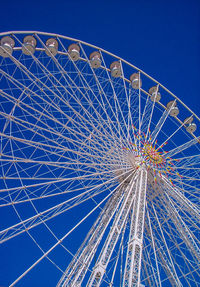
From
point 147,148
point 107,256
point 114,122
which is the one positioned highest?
point 114,122

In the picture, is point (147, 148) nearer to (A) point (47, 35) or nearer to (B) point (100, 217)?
(B) point (100, 217)

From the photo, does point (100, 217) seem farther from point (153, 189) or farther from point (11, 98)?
point (11, 98)

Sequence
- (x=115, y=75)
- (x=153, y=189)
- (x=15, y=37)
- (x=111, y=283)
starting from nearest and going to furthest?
(x=111, y=283) < (x=15, y=37) < (x=153, y=189) < (x=115, y=75)

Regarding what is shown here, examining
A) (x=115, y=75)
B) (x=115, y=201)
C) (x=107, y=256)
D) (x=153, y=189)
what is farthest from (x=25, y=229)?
(x=115, y=75)

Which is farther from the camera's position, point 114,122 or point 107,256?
point 114,122

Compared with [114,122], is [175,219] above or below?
below

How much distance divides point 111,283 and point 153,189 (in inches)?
238

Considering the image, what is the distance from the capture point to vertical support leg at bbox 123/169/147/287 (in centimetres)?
1124

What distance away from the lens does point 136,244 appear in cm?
1223

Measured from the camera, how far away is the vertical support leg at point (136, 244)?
1124 centimetres

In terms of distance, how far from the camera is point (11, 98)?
12.2 metres

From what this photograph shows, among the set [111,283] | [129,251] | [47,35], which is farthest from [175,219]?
[47,35]

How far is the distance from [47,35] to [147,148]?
26.1ft

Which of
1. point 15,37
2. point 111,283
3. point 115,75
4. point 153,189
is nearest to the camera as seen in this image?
point 111,283
